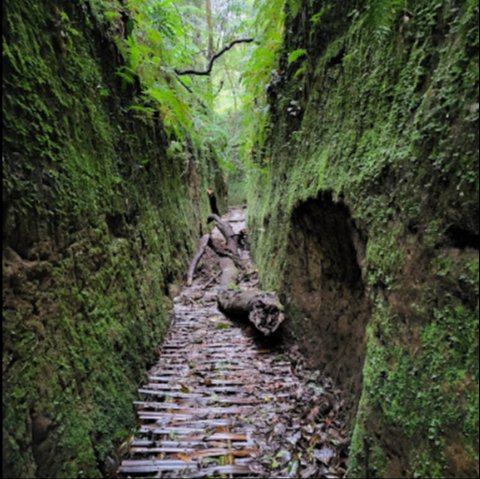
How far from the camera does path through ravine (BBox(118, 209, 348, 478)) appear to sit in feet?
7.82

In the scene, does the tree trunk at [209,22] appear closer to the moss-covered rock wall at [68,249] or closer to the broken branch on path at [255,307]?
the moss-covered rock wall at [68,249]

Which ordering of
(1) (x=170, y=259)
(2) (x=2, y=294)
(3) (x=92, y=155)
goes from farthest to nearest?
1. (1) (x=170, y=259)
2. (3) (x=92, y=155)
3. (2) (x=2, y=294)

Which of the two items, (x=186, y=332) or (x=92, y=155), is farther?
(x=186, y=332)

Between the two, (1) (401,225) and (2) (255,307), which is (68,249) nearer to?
(1) (401,225)

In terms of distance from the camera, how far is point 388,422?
1775mm

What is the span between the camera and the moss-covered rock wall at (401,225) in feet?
4.64

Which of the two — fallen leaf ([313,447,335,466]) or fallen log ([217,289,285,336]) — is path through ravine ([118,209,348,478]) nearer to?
fallen leaf ([313,447,335,466])

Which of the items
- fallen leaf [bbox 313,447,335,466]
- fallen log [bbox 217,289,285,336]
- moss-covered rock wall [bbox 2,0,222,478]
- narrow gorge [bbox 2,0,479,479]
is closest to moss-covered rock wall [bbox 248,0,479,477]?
narrow gorge [bbox 2,0,479,479]

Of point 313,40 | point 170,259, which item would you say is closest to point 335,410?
point 313,40

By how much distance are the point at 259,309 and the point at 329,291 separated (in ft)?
4.56

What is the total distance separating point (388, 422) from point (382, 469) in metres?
0.27

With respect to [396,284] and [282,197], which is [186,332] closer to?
[282,197]

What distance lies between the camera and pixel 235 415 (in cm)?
301

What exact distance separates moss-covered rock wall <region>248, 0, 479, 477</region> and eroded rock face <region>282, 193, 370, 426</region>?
0.02 meters
